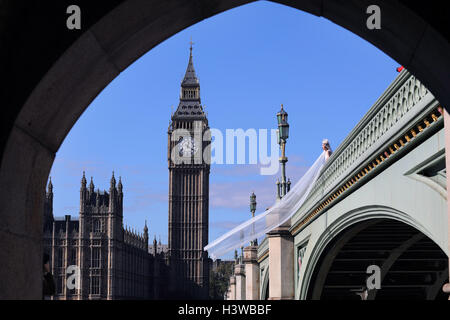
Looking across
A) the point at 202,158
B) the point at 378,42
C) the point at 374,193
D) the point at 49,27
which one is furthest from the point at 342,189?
the point at 202,158

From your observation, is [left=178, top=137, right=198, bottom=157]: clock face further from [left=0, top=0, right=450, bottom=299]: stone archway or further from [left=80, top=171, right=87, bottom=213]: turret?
[left=0, top=0, right=450, bottom=299]: stone archway

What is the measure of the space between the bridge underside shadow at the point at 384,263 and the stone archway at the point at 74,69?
13.6 m

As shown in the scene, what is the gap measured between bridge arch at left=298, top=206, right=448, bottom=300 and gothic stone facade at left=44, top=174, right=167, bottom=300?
3426 inches

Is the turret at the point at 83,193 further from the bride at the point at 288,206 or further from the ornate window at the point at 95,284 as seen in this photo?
the bride at the point at 288,206

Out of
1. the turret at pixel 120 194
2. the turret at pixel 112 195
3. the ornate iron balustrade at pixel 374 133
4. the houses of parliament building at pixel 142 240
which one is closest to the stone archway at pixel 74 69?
the ornate iron balustrade at pixel 374 133

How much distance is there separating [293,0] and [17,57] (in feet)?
5.56

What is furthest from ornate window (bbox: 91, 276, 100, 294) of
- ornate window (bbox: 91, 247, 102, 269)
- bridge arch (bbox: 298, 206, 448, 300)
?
bridge arch (bbox: 298, 206, 448, 300)

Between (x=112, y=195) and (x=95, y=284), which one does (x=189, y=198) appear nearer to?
(x=112, y=195)

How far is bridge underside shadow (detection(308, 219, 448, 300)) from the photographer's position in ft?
64.7

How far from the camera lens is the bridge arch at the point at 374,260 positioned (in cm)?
1866

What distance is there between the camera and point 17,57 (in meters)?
3.88

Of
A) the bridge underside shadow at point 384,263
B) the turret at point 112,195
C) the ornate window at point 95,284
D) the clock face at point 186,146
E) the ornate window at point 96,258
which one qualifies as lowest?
the ornate window at point 95,284

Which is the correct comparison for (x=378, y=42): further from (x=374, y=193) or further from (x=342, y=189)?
(x=342, y=189)
